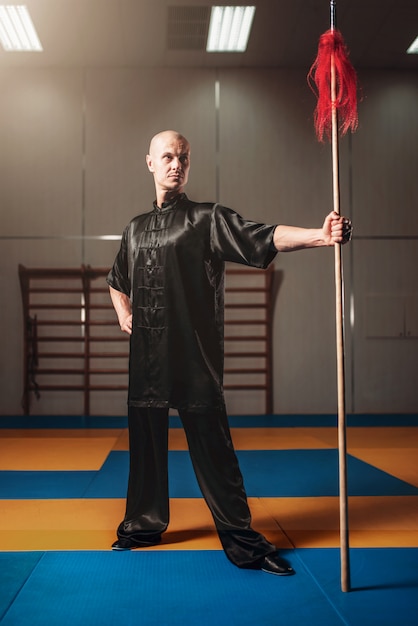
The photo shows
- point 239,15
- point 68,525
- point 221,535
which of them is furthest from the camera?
point 239,15

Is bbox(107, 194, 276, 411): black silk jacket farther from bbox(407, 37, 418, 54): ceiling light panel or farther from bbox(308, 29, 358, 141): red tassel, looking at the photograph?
bbox(407, 37, 418, 54): ceiling light panel

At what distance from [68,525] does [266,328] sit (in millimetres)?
5232

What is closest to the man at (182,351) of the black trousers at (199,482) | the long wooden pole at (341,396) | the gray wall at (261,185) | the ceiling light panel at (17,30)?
the black trousers at (199,482)

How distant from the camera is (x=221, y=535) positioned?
95.1 inches

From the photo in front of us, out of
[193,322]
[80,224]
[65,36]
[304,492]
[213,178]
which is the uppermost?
[65,36]

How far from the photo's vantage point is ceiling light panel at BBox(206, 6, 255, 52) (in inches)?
269

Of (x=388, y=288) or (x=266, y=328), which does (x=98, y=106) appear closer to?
(x=266, y=328)

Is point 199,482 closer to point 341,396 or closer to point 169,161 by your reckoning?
point 341,396

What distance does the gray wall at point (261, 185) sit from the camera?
7895mm

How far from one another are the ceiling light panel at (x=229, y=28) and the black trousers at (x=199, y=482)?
5866 millimetres

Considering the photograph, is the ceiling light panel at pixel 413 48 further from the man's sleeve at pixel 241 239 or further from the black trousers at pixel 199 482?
the black trousers at pixel 199 482

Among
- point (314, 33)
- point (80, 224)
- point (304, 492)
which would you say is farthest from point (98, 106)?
point (304, 492)

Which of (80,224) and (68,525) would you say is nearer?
(68,525)

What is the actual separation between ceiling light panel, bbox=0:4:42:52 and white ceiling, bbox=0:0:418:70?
103mm
